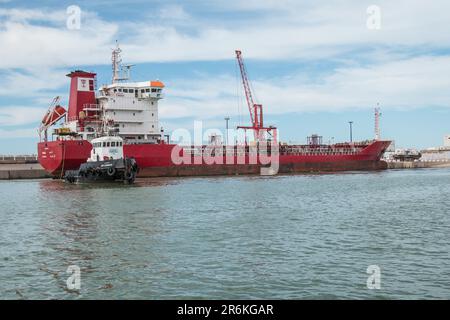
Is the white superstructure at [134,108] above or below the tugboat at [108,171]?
above

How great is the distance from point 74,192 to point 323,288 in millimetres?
25375

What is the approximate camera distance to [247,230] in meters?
16.7

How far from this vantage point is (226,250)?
44.4 ft

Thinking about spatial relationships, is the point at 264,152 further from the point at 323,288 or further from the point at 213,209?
the point at 323,288

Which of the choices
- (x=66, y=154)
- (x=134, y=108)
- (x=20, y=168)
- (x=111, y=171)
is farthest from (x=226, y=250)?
(x=20, y=168)

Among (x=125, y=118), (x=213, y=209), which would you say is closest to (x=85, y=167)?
(x=125, y=118)

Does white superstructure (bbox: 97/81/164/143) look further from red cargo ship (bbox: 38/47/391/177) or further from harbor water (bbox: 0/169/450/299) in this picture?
harbor water (bbox: 0/169/450/299)

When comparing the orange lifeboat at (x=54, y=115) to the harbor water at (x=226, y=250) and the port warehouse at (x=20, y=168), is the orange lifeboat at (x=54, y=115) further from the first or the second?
the harbor water at (x=226, y=250)

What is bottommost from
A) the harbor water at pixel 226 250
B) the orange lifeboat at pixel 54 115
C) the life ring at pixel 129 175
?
the harbor water at pixel 226 250

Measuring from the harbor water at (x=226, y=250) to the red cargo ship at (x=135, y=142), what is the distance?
21.8m

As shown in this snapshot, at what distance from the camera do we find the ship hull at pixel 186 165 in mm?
45281

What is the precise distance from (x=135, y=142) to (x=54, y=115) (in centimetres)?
965

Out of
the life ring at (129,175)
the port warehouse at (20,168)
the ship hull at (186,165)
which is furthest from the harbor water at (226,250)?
the port warehouse at (20,168)

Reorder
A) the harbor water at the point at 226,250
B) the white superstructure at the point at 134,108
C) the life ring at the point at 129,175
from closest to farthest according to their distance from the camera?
the harbor water at the point at 226,250 < the life ring at the point at 129,175 < the white superstructure at the point at 134,108
